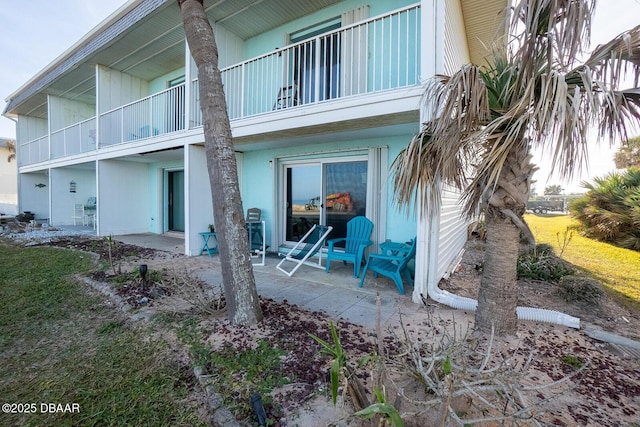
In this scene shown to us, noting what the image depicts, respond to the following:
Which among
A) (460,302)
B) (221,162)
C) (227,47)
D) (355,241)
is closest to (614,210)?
(460,302)

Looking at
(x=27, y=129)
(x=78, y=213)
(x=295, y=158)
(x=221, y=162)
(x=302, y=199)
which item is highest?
(x=27, y=129)

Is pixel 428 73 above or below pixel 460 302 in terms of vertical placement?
above

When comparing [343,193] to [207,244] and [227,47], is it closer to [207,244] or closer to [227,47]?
[207,244]

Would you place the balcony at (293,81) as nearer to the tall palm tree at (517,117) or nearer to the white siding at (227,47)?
the white siding at (227,47)

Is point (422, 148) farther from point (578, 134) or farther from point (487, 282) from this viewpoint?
point (487, 282)

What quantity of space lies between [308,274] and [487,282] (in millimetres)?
3060

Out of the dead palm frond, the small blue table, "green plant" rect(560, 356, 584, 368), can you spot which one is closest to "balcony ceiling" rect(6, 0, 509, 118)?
"green plant" rect(560, 356, 584, 368)

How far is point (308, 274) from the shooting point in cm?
519

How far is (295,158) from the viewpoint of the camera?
6680mm

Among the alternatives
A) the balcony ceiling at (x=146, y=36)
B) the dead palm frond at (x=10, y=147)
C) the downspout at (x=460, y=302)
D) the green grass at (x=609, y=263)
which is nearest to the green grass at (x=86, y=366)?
the downspout at (x=460, y=302)

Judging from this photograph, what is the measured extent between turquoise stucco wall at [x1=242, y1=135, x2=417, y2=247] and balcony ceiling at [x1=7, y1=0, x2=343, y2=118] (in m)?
2.98

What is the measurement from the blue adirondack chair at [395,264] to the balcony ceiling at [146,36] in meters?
5.40

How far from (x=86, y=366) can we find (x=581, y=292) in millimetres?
5785

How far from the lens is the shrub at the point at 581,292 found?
149 inches
